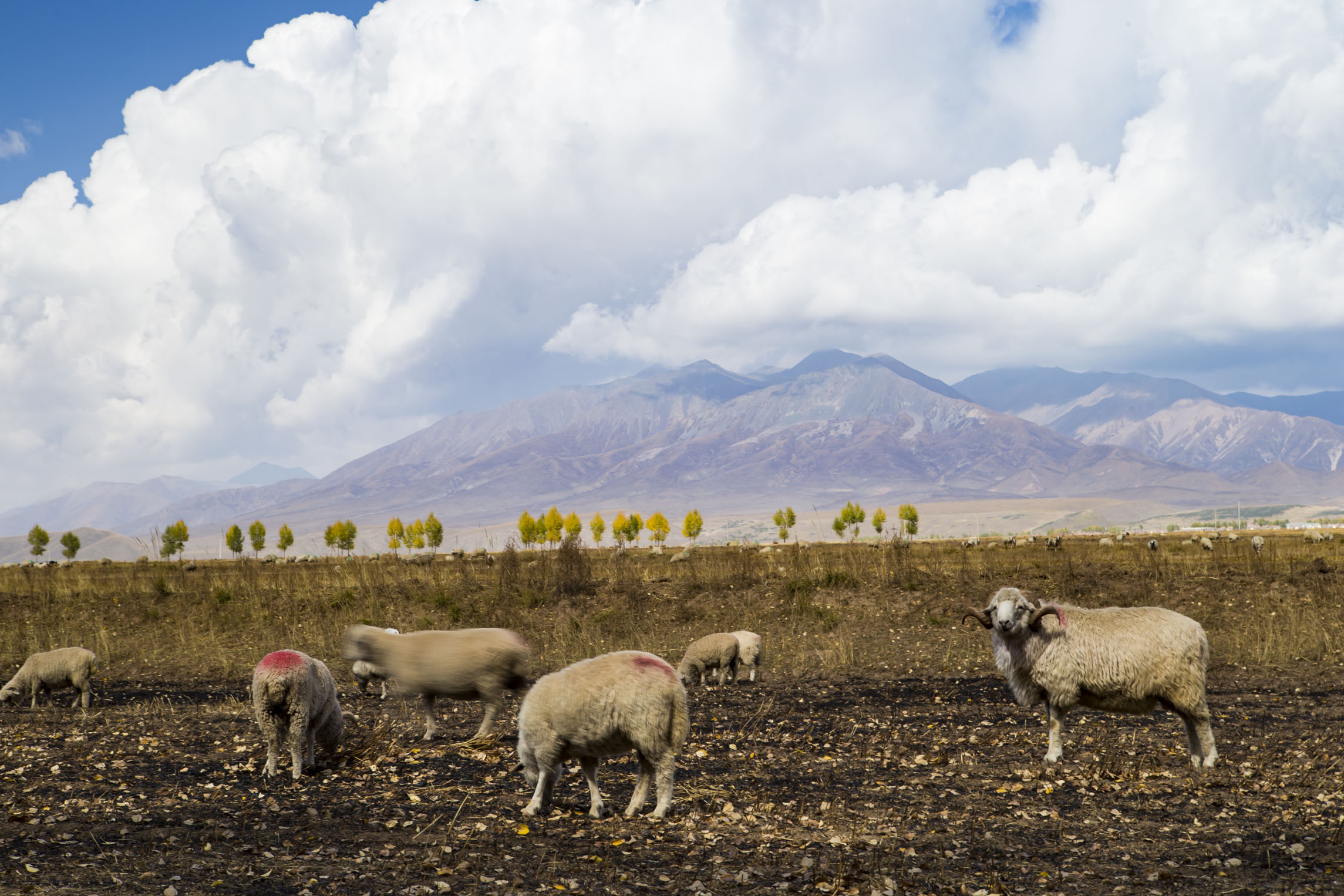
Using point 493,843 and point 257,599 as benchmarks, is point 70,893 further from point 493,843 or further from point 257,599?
point 257,599

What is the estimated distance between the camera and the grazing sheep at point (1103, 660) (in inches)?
461

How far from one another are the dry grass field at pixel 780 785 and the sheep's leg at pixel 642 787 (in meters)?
0.29

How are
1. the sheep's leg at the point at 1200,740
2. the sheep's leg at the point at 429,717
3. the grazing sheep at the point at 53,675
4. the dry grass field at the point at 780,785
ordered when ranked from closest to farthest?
the dry grass field at the point at 780,785 < the sheep's leg at the point at 1200,740 < the sheep's leg at the point at 429,717 < the grazing sheep at the point at 53,675

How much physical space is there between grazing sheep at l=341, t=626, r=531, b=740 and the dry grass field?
0.75m

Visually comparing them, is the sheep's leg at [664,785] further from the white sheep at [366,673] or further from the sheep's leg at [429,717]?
the white sheep at [366,673]

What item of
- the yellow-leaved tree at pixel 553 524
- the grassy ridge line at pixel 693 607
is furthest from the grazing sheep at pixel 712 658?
the yellow-leaved tree at pixel 553 524

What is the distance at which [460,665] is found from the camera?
13609mm

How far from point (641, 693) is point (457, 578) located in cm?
2365

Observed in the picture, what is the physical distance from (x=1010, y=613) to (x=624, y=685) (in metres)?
5.71

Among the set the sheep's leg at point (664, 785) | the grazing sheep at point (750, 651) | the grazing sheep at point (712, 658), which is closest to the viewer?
the sheep's leg at point (664, 785)

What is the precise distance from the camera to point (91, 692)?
19609mm

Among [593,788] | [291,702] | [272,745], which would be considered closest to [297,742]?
[272,745]

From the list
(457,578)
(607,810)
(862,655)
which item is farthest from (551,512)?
(607,810)

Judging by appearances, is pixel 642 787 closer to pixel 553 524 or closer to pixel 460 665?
pixel 460 665
